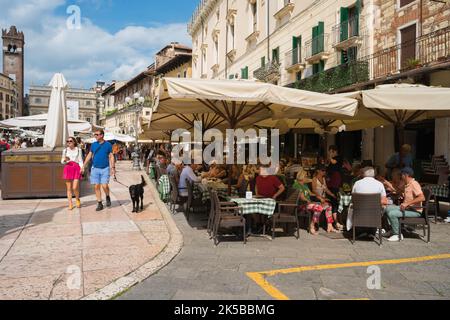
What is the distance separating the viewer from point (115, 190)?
13.0 m

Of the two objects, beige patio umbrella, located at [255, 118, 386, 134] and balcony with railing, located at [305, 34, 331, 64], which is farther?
balcony with railing, located at [305, 34, 331, 64]

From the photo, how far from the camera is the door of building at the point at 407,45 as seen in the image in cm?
1365

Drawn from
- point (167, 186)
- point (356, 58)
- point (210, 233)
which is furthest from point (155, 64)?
point (210, 233)

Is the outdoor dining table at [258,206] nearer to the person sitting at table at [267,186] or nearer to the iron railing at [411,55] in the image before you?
the person sitting at table at [267,186]

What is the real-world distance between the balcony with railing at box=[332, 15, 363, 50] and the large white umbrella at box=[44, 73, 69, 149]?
36.6 ft

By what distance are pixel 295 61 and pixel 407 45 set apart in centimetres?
742

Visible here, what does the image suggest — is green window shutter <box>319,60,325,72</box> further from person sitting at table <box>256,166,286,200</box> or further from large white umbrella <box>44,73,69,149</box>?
person sitting at table <box>256,166,286,200</box>

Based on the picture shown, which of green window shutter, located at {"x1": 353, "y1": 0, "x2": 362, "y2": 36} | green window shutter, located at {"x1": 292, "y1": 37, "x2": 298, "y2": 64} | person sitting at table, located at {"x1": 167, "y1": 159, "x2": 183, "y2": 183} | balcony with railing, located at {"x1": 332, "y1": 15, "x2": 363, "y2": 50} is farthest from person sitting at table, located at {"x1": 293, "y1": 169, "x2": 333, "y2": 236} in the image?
green window shutter, located at {"x1": 292, "y1": 37, "x2": 298, "y2": 64}

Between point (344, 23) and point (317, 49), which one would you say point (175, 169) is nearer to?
point (344, 23)

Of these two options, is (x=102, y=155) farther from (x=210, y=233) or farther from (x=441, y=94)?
(x=441, y=94)

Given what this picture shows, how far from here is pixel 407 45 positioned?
1392cm

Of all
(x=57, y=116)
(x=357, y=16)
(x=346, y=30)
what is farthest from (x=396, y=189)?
(x=346, y=30)

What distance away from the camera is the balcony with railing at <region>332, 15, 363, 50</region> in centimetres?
1628
